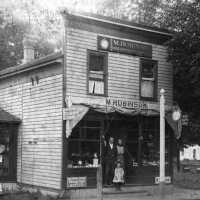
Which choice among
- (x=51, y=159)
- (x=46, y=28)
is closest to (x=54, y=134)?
(x=51, y=159)

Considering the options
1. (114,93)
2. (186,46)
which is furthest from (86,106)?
(186,46)

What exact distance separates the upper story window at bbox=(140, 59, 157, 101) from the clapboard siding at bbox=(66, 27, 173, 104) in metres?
0.24

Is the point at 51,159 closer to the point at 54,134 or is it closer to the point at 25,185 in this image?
the point at 54,134

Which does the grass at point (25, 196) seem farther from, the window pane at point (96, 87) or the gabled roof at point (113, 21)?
the gabled roof at point (113, 21)

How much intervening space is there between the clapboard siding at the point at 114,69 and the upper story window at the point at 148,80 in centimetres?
24

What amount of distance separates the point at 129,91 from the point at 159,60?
6.91ft

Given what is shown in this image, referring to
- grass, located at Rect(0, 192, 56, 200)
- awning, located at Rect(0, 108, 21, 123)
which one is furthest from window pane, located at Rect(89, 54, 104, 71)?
grass, located at Rect(0, 192, 56, 200)

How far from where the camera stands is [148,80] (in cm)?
1948

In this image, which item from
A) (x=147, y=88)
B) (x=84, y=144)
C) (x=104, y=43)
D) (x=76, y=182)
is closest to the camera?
(x=76, y=182)

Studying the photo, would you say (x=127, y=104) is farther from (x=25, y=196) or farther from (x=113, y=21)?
(x=25, y=196)

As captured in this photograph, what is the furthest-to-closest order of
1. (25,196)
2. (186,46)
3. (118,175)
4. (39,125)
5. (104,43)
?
(186,46) → (39,125) → (104,43) → (118,175) → (25,196)

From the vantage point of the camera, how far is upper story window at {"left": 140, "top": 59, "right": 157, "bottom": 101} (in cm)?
1931

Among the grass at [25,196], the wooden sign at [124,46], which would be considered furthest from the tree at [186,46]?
the grass at [25,196]

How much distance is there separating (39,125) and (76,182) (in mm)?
2925
